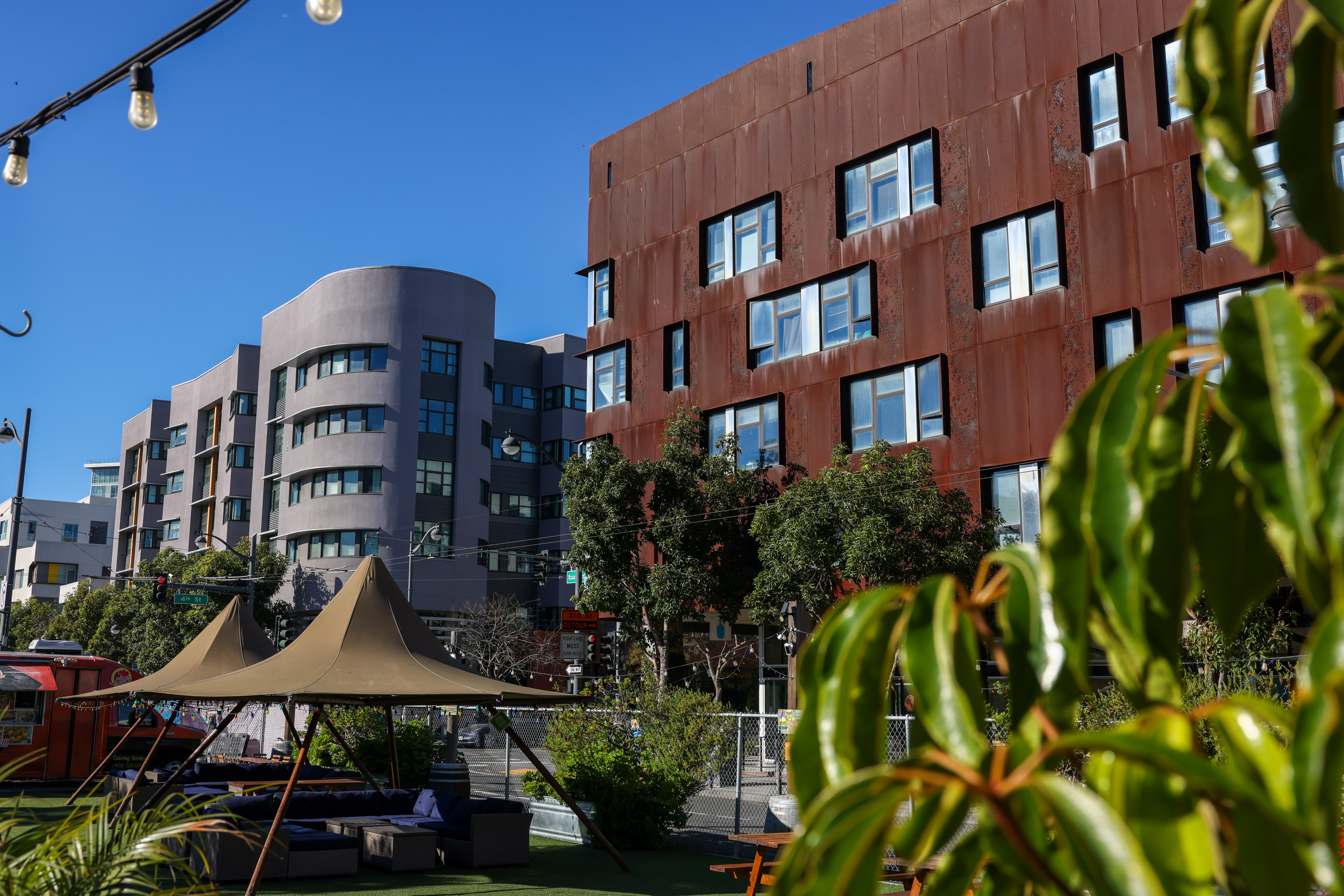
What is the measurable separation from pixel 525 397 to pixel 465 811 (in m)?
53.3

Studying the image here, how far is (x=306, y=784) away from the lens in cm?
2217

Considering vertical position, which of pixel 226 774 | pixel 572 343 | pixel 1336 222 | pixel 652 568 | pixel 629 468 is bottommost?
pixel 226 774

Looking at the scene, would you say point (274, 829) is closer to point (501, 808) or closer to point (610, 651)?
point (501, 808)

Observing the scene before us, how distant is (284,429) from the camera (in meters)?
64.0

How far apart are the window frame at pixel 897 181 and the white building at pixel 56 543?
75246 millimetres

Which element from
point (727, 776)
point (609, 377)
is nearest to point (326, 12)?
point (727, 776)

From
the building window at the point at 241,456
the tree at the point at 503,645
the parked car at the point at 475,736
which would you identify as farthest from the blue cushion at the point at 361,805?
the building window at the point at 241,456

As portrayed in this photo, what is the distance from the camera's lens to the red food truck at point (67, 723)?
93.2 ft

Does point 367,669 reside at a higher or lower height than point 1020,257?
lower

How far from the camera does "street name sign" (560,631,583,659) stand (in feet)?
105

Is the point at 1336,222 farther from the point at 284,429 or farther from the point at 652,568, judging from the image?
the point at 284,429

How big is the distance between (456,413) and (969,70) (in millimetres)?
38377

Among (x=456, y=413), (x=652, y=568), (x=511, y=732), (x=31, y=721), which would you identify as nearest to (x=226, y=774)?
(x=31, y=721)

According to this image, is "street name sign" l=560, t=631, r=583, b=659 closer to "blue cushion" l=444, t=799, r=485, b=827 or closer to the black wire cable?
"blue cushion" l=444, t=799, r=485, b=827
